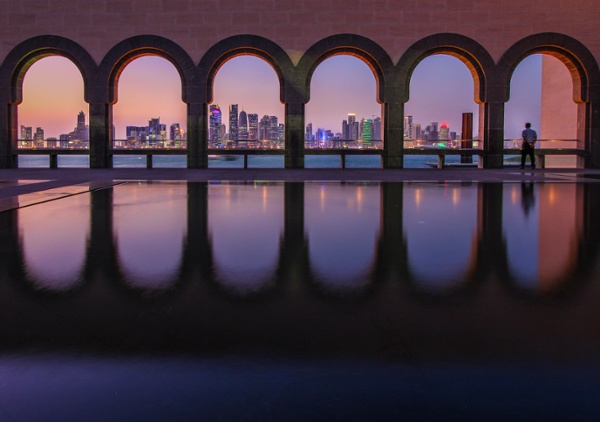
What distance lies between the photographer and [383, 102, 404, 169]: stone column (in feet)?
72.2

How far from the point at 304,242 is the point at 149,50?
18537 millimetres

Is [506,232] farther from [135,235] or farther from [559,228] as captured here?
[135,235]

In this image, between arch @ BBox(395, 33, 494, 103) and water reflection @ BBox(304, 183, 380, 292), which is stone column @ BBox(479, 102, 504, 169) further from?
water reflection @ BBox(304, 183, 380, 292)

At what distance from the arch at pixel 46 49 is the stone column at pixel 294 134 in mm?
7833

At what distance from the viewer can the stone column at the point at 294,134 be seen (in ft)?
72.7

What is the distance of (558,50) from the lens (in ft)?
72.3

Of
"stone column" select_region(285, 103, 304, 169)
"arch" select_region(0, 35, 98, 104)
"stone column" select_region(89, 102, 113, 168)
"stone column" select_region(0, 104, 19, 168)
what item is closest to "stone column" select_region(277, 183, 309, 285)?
"stone column" select_region(285, 103, 304, 169)

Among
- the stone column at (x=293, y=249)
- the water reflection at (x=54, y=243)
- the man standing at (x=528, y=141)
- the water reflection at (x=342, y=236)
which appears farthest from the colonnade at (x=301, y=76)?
the water reflection at (x=54, y=243)

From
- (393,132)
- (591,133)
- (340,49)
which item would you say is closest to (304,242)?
(393,132)

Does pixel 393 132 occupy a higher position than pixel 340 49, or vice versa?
pixel 340 49

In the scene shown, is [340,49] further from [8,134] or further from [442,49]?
[8,134]

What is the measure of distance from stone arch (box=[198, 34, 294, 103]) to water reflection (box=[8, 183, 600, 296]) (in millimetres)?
11869

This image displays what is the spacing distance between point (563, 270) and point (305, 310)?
244 cm

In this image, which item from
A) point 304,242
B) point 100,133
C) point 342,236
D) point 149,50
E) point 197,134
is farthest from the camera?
point 100,133
